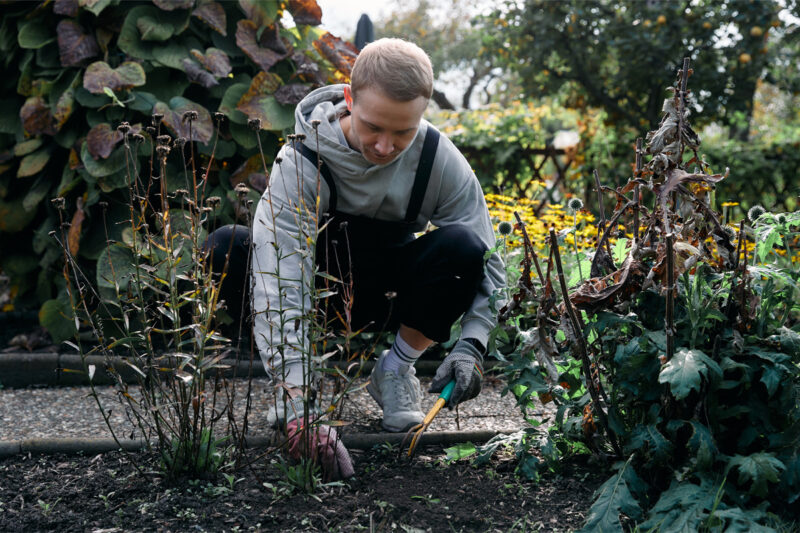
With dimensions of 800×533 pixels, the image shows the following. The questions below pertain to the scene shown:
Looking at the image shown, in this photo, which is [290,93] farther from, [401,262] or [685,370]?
[685,370]

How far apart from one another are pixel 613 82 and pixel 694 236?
5514mm

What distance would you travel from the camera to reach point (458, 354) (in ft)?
7.35

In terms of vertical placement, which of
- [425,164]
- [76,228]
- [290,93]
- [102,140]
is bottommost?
[76,228]

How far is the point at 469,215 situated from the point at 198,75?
1529 millimetres

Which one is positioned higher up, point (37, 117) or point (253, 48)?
point (253, 48)

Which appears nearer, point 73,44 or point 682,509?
point 682,509

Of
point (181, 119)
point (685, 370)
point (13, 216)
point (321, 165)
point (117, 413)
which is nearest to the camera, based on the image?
point (685, 370)

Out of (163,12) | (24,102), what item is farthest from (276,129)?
(24,102)

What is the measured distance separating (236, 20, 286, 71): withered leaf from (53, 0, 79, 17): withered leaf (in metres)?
0.73

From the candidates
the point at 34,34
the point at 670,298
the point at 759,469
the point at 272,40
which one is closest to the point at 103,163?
the point at 34,34

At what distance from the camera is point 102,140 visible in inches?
124

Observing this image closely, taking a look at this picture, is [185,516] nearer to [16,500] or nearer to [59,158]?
[16,500]

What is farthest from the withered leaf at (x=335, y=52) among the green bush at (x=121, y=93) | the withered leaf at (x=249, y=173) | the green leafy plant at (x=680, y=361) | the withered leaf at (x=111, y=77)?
the green leafy plant at (x=680, y=361)

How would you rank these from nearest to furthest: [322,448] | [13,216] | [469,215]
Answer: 1. [322,448]
2. [469,215]
3. [13,216]
